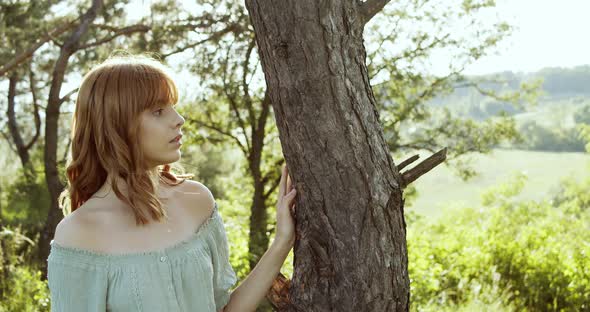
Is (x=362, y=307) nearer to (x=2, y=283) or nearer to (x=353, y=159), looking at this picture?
(x=353, y=159)

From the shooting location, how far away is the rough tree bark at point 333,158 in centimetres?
207

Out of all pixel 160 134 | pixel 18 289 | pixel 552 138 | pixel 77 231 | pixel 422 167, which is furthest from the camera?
pixel 552 138

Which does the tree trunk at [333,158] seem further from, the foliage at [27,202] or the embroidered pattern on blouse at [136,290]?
the foliage at [27,202]

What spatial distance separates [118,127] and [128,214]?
0.27 meters

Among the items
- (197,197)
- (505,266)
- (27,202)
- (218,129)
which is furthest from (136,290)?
(27,202)

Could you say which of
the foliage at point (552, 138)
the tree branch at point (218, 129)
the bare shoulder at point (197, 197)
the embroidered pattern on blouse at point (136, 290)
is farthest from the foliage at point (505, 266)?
the foliage at point (552, 138)

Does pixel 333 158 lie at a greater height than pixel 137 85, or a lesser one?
lesser

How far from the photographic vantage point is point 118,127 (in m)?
2.11

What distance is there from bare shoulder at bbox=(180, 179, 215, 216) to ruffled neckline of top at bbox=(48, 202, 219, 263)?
58 millimetres

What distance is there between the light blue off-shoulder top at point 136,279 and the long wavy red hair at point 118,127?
5.5 inches

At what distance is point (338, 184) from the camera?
213 centimetres

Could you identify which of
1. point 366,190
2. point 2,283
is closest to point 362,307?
point 366,190

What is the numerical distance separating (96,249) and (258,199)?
5.95 metres

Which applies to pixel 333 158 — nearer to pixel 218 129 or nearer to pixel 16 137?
pixel 218 129
